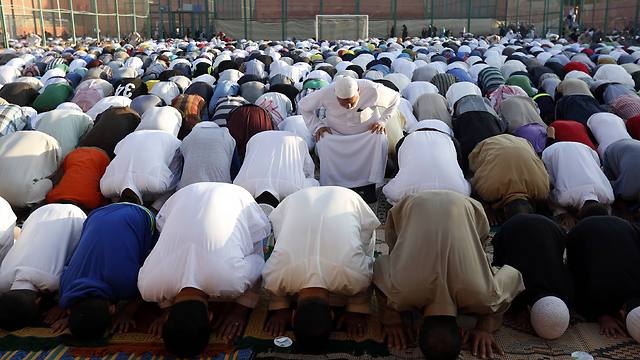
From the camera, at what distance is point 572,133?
5.02m

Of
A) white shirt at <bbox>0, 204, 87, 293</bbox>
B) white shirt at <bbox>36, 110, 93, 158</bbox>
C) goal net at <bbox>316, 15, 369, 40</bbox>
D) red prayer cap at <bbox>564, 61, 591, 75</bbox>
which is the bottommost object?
white shirt at <bbox>0, 204, 87, 293</bbox>

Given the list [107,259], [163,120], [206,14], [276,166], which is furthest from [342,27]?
[107,259]

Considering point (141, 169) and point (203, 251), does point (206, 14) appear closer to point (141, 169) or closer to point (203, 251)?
point (141, 169)

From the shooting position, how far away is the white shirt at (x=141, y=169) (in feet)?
13.8

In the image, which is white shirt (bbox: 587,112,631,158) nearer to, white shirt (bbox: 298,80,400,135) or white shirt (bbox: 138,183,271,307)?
white shirt (bbox: 298,80,400,135)

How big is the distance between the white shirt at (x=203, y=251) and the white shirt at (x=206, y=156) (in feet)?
4.10

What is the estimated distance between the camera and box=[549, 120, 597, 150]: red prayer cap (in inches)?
196

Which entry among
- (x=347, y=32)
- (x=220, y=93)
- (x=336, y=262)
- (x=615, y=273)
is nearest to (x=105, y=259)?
(x=336, y=262)

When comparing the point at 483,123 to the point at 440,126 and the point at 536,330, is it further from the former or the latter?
the point at 536,330

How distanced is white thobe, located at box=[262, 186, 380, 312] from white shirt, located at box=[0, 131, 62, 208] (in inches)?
92.6

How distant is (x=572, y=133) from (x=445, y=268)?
9.97ft

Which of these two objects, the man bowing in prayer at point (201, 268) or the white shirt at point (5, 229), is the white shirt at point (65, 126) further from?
the man bowing in prayer at point (201, 268)

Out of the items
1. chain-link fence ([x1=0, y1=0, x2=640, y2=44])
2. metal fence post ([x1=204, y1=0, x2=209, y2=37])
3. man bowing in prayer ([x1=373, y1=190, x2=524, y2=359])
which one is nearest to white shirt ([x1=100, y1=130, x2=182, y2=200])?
man bowing in prayer ([x1=373, y1=190, x2=524, y2=359])

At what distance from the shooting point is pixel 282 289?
2.80 metres
